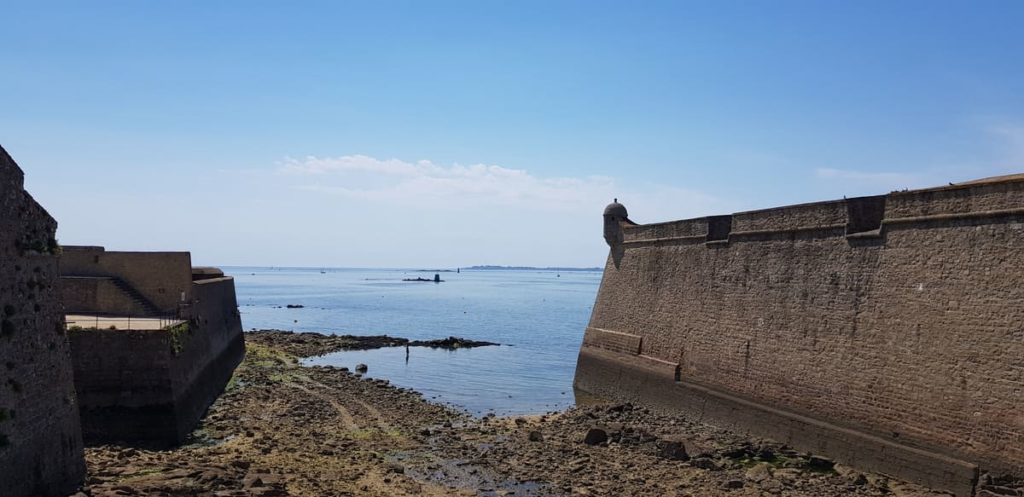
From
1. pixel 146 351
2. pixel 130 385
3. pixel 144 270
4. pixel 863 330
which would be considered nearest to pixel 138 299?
pixel 144 270

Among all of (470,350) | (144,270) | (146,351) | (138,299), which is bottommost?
(470,350)

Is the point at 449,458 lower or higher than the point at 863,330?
lower

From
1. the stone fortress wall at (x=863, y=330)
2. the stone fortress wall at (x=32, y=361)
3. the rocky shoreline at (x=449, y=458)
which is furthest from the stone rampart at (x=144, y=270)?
the stone fortress wall at (x=863, y=330)

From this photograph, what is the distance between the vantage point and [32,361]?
13.3 m

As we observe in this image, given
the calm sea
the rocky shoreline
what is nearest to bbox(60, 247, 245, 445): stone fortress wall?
the rocky shoreline

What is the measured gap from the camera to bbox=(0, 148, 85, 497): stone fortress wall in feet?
40.1

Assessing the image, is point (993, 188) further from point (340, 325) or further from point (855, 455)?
point (340, 325)

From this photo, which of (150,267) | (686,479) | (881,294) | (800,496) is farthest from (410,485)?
(150,267)

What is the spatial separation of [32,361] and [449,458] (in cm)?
1056

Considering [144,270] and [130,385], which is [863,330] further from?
[144,270]

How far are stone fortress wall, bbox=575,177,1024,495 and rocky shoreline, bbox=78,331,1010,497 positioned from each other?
1.00 metres

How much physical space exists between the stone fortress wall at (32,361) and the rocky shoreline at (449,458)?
3.31 ft

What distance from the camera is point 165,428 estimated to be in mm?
19812

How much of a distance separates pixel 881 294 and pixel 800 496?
5.42 m
